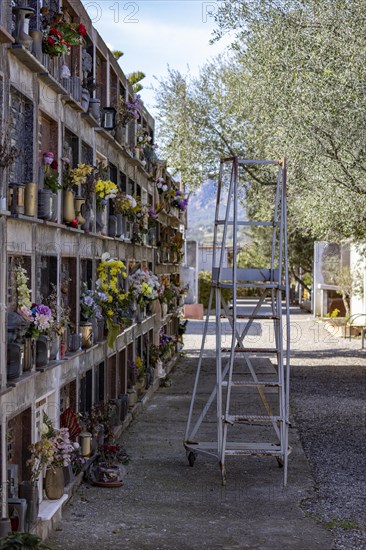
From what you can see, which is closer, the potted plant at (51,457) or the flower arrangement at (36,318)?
the flower arrangement at (36,318)

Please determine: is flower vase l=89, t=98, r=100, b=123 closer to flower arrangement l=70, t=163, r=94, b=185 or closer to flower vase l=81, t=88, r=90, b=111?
flower vase l=81, t=88, r=90, b=111

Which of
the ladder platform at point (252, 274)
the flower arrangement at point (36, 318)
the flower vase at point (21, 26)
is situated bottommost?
the flower arrangement at point (36, 318)

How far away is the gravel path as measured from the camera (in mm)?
11570

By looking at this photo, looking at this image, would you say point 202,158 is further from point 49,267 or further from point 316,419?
point 49,267

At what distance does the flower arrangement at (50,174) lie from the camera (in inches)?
430

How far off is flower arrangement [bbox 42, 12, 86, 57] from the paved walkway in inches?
204

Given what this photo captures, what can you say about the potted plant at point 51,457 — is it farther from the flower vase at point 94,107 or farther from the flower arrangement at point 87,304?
the flower vase at point 94,107

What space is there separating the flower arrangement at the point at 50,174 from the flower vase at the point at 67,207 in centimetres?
74

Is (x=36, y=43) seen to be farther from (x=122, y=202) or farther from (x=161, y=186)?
(x=161, y=186)

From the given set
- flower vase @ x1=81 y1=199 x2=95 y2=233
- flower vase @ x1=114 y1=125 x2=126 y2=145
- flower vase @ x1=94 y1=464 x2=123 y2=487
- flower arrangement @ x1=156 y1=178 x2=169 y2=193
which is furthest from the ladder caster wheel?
flower arrangement @ x1=156 y1=178 x2=169 y2=193

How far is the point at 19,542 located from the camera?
25.4 feet

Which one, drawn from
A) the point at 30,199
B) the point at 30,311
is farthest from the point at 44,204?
the point at 30,311

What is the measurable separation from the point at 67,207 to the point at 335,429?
8.07m

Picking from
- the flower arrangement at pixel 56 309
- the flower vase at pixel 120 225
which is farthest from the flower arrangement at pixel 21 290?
the flower vase at pixel 120 225
